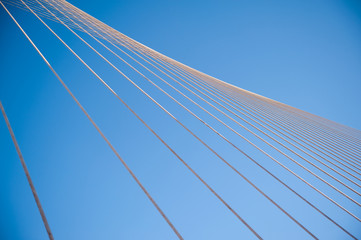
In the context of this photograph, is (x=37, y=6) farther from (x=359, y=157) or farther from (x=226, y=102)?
(x=359, y=157)

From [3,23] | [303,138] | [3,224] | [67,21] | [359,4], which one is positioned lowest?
[3,224]

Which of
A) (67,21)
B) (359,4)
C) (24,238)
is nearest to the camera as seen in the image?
(67,21)

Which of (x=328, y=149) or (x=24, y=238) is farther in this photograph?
(x=24, y=238)

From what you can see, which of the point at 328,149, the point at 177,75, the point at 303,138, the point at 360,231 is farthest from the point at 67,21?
the point at 360,231

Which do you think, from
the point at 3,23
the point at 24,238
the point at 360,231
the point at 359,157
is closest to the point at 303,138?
the point at 359,157

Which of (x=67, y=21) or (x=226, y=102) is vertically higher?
(x=226, y=102)

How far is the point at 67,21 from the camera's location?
3693 mm

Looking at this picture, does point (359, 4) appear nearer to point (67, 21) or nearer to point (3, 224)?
point (67, 21)

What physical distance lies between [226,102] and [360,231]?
23.6 m

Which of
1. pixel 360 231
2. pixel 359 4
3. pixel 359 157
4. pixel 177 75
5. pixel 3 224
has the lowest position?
pixel 3 224

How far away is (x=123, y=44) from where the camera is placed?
3754 millimetres

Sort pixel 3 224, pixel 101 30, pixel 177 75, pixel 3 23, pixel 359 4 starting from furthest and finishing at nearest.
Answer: pixel 359 4 → pixel 3 224 → pixel 3 23 → pixel 101 30 → pixel 177 75

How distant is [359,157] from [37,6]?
6008 millimetres

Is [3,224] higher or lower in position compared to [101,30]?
lower
